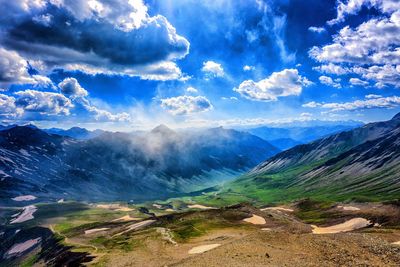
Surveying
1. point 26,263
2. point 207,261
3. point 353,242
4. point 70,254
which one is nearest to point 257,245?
point 207,261

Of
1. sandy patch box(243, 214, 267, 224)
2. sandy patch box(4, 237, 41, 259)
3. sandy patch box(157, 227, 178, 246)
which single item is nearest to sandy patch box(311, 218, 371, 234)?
sandy patch box(243, 214, 267, 224)

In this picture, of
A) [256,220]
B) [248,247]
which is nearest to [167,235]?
[248,247]

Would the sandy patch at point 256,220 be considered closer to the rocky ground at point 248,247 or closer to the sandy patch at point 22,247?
the rocky ground at point 248,247

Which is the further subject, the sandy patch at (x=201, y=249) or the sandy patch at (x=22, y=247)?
the sandy patch at (x=22, y=247)

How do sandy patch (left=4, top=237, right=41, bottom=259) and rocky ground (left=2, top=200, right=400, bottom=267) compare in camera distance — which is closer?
rocky ground (left=2, top=200, right=400, bottom=267)

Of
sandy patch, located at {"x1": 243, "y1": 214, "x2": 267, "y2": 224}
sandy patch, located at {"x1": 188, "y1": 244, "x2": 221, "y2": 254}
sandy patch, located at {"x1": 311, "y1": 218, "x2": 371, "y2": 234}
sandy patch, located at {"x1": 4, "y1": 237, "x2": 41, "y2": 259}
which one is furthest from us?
sandy patch, located at {"x1": 4, "y1": 237, "x2": 41, "y2": 259}

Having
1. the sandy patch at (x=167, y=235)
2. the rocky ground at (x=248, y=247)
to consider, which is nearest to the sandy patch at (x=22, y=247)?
the rocky ground at (x=248, y=247)

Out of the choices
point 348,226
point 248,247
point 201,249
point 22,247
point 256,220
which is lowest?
point 22,247

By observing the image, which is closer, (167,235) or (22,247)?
(167,235)

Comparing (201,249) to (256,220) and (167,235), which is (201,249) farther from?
(256,220)

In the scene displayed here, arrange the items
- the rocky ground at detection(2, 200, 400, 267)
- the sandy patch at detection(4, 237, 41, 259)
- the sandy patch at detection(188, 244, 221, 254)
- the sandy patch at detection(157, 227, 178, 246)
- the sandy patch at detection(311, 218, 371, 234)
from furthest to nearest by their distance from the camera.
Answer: the sandy patch at detection(4, 237, 41, 259) < the sandy patch at detection(311, 218, 371, 234) < the sandy patch at detection(157, 227, 178, 246) < the sandy patch at detection(188, 244, 221, 254) < the rocky ground at detection(2, 200, 400, 267)

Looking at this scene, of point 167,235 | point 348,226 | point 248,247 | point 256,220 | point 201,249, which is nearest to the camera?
point 248,247

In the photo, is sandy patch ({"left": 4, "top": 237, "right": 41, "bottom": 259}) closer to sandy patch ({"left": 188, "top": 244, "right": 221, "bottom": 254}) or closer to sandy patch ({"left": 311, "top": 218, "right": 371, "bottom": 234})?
sandy patch ({"left": 311, "top": 218, "right": 371, "bottom": 234})

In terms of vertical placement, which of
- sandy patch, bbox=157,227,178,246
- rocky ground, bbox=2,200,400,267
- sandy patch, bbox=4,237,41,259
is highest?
sandy patch, bbox=157,227,178,246
